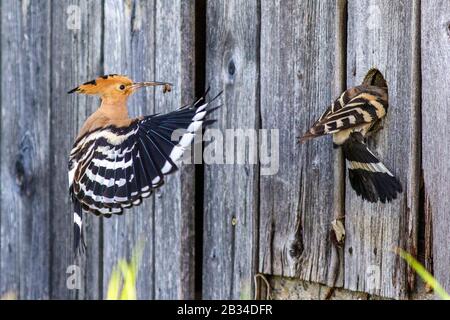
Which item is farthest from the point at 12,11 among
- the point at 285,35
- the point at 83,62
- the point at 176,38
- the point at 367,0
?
the point at 367,0

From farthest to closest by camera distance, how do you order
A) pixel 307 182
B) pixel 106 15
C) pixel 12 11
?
1. pixel 12 11
2. pixel 106 15
3. pixel 307 182

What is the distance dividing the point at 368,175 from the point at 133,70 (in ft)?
4.10

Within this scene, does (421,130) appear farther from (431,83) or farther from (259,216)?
(259,216)

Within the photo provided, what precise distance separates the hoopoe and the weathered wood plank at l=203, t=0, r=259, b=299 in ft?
1.97

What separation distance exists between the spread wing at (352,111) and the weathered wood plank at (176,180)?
2.64 feet

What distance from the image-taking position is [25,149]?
438 cm

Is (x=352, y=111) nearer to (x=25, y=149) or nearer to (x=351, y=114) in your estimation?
(x=351, y=114)

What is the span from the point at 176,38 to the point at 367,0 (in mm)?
886

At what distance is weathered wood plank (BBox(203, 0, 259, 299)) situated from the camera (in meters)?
3.43

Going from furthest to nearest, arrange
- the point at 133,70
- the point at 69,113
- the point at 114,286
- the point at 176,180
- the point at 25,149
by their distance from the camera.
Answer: the point at 25,149 → the point at 69,113 → the point at 114,286 → the point at 133,70 → the point at 176,180

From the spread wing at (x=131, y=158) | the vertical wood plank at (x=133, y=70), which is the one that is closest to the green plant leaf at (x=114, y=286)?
the vertical wood plank at (x=133, y=70)

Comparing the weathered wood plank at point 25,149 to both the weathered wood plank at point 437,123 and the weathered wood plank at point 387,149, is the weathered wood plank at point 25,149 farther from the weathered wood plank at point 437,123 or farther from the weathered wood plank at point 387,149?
Result: the weathered wood plank at point 437,123

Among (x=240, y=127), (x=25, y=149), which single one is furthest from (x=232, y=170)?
(x=25, y=149)

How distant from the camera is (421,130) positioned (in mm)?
2916
